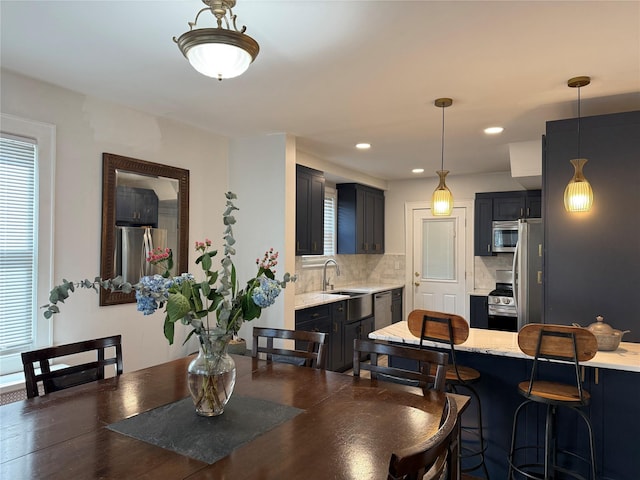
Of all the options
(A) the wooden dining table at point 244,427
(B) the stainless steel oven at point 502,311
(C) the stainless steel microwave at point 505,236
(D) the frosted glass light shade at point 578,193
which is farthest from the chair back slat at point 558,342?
(C) the stainless steel microwave at point 505,236

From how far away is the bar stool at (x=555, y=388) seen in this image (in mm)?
2213

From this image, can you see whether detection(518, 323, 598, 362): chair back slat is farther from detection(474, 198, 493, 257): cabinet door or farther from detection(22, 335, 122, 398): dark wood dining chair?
detection(474, 198, 493, 257): cabinet door

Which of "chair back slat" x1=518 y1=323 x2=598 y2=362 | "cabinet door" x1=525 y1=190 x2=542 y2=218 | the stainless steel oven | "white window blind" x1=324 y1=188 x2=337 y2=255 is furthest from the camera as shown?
"white window blind" x1=324 y1=188 x2=337 y2=255

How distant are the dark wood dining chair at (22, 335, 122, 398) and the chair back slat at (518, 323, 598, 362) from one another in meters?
2.13

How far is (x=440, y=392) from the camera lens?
1.88 metres

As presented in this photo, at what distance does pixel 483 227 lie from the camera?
593cm

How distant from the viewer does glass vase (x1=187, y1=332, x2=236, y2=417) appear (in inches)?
62.2

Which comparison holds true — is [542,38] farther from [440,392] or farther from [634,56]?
[440,392]

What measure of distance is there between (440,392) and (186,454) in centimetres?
109

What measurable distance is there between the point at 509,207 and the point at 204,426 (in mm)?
5252

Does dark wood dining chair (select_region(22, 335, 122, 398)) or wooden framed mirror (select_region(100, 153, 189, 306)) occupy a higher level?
wooden framed mirror (select_region(100, 153, 189, 306))

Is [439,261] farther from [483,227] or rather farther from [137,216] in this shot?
[137,216]

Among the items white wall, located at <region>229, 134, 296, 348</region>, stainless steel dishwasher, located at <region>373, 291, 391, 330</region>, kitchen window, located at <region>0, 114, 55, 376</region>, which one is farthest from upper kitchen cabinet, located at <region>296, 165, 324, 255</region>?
kitchen window, located at <region>0, 114, 55, 376</region>

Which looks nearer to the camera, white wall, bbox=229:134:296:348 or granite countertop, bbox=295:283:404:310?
white wall, bbox=229:134:296:348
